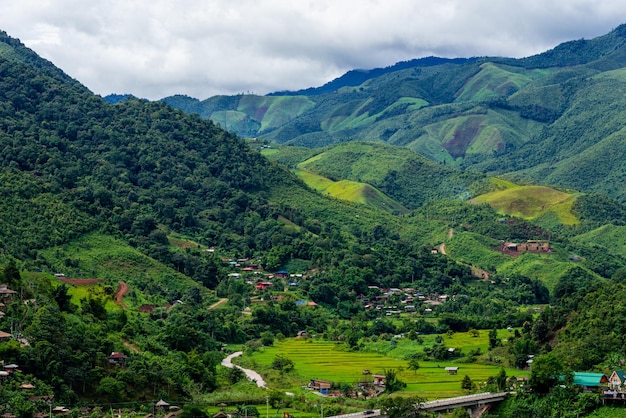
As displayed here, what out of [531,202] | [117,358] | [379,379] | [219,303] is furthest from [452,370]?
[531,202]

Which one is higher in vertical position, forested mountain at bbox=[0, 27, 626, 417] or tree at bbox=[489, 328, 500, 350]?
forested mountain at bbox=[0, 27, 626, 417]

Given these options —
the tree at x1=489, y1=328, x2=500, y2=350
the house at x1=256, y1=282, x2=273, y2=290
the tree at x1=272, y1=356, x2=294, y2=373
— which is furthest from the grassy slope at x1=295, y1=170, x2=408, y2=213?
the tree at x1=272, y1=356, x2=294, y2=373

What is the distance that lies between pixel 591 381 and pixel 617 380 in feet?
6.17

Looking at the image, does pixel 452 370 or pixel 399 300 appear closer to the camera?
pixel 452 370

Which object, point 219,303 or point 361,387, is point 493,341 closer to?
point 361,387

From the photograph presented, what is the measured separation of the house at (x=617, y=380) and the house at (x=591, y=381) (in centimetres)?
52

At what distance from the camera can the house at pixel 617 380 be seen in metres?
59.1

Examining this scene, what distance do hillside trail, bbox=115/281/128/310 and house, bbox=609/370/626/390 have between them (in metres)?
44.8

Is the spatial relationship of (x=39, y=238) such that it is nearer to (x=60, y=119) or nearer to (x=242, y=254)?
(x=242, y=254)

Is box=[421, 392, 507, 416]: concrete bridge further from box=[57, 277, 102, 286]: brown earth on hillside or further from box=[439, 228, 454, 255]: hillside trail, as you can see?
box=[439, 228, 454, 255]: hillside trail

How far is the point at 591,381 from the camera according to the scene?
60.7m

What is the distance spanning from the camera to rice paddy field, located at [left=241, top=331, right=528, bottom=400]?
235 ft

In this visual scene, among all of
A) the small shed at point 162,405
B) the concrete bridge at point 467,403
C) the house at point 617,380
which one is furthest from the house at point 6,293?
the house at point 617,380

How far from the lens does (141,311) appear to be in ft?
288
